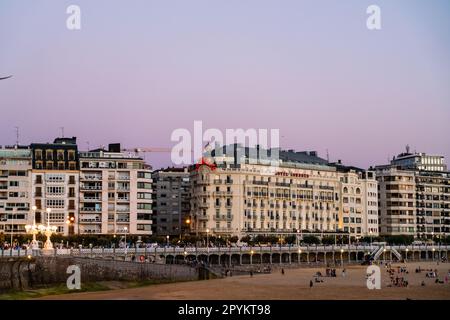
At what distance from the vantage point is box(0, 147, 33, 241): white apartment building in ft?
399

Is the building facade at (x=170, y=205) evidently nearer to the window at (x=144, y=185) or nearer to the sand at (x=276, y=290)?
the window at (x=144, y=185)

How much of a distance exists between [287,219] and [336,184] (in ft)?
59.5

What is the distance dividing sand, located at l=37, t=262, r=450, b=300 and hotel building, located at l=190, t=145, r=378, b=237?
4744 centimetres

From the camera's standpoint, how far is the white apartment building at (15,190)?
122 metres

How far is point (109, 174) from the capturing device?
132 meters

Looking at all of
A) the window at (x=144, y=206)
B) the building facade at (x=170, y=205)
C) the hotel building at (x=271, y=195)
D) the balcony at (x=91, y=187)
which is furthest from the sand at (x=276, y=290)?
the building facade at (x=170, y=205)

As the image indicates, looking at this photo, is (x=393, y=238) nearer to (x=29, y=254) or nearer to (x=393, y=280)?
(x=393, y=280)

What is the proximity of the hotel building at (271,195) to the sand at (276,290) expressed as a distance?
47.4m

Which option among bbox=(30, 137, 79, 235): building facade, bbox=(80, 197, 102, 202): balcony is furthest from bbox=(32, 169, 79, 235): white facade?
bbox=(80, 197, 102, 202): balcony

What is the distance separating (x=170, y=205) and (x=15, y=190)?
157 feet

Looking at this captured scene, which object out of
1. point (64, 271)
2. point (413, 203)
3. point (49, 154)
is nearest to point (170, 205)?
point (49, 154)

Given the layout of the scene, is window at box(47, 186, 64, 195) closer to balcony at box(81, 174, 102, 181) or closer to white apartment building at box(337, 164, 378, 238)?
balcony at box(81, 174, 102, 181)
